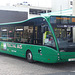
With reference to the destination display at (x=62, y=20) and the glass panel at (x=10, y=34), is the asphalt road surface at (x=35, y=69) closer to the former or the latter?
the destination display at (x=62, y=20)

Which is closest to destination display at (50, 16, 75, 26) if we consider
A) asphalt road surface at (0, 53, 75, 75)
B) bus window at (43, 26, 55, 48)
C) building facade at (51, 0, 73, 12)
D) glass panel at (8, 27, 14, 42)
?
bus window at (43, 26, 55, 48)

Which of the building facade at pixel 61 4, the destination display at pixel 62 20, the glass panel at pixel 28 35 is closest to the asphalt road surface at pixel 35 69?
the glass panel at pixel 28 35

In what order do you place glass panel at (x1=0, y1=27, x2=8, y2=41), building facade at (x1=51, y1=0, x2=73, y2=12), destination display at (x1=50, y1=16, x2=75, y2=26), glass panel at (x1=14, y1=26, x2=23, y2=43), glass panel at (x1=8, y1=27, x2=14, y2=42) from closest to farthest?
destination display at (x1=50, y1=16, x2=75, y2=26)
glass panel at (x1=14, y1=26, x2=23, y2=43)
glass panel at (x1=8, y1=27, x2=14, y2=42)
glass panel at (x1=0, y1=27, x2=8, y2=41)
building facade at (x1=51, y1=0, x2=73, y2=12)

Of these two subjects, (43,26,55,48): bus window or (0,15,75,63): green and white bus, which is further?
(43,26,55,48): bus window

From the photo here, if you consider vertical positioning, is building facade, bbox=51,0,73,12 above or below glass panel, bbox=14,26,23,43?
above

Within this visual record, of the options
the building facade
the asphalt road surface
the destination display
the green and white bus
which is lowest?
the asphalt road surface

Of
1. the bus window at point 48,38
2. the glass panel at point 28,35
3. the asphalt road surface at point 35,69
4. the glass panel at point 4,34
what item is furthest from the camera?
the glass panel at point 4,34

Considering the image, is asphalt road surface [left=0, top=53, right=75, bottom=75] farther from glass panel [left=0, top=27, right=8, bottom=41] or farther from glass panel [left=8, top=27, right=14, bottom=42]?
glass panel [left=0, top=27, right=8, bottom=41]

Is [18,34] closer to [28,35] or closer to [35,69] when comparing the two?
[28,35]

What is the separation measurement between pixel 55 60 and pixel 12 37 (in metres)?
5.19

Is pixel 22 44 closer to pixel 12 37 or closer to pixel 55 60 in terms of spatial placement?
pixel 12 37

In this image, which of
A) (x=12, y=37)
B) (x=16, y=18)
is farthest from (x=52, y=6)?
(x=12, y=37)

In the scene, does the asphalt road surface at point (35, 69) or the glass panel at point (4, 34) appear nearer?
the asphalt road surface at point (35, 69)

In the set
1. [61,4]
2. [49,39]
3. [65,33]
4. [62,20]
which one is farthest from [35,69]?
[61,4]
